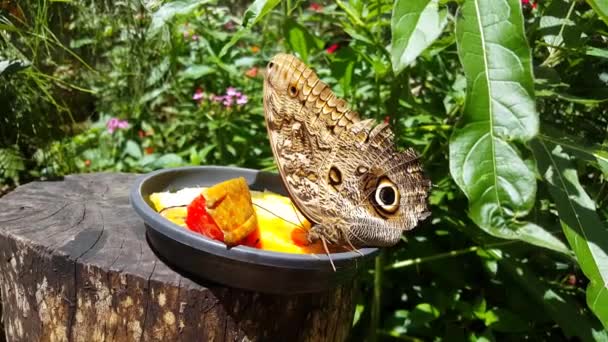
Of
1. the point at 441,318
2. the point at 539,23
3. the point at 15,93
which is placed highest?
the point at 539,23

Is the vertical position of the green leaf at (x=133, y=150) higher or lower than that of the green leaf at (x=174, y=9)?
lower

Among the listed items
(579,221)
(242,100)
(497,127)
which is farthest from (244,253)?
(242,100)

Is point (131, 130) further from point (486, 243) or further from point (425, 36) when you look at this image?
point (425, 36)

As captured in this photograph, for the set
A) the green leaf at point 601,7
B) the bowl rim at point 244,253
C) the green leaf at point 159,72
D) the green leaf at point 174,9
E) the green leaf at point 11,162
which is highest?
the green leaf at point 601,7

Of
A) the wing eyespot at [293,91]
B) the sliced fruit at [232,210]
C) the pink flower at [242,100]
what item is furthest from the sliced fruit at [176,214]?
the pink flower at [242,100]

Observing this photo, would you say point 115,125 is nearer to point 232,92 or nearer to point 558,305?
point 232,92

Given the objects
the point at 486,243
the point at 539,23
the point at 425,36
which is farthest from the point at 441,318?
the point at 425,36

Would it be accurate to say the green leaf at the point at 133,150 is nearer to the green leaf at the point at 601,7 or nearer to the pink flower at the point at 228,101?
the pink flower at the point at 228,101
